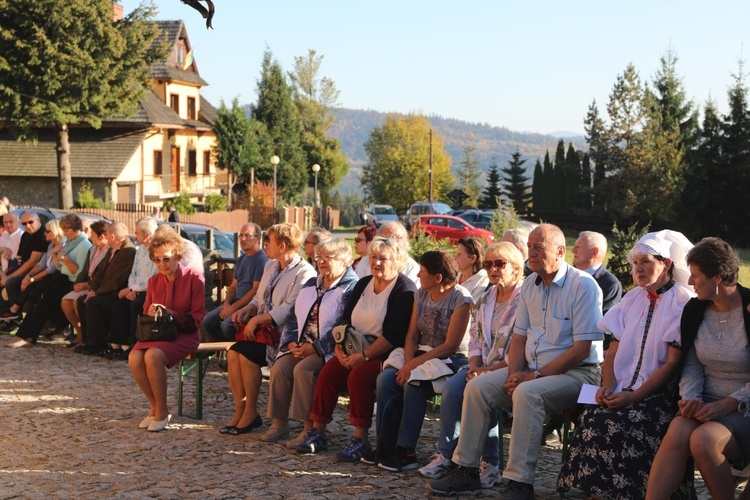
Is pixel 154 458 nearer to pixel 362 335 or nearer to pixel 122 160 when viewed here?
pixel 362 335

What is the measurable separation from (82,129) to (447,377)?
38.2 metres

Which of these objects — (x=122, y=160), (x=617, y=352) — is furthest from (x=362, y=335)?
(x=122, y=160)

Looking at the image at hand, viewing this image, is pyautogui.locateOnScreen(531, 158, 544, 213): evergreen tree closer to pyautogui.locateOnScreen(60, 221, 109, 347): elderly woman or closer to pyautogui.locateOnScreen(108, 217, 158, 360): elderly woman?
pyautogui.locateOnScreen(60, 221, 109, 347): elderly woman

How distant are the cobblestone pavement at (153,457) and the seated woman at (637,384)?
62cm

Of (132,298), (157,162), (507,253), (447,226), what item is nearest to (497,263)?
(507,253)

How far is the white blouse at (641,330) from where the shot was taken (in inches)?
207

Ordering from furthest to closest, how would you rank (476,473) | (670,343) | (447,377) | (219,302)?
(219,302) < (447,377) < (476,473) < (670,343)

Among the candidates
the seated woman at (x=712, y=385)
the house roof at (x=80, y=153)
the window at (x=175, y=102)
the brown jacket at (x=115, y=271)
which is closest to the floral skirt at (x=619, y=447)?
the seated woman at (x=712, y=385)

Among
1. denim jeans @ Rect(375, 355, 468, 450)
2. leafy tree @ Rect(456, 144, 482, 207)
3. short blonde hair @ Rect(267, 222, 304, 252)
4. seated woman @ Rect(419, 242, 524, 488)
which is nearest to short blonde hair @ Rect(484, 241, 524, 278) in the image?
seated woman @ Rect(419, 242, 524, 488)

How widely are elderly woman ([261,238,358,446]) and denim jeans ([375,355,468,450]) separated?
737 mm

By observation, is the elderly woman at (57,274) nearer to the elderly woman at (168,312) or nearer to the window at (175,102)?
the elderly woman at (168,312)

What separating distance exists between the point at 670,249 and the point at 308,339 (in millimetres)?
2919

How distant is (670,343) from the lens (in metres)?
5.18

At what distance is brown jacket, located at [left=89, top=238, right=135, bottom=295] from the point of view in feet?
34.6
